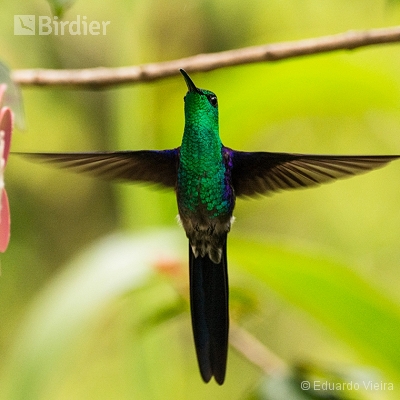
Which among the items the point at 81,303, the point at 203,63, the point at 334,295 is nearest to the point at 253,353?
the point at 334,295

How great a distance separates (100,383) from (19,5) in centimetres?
121

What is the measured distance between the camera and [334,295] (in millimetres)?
1005

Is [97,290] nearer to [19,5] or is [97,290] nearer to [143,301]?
[143,301]

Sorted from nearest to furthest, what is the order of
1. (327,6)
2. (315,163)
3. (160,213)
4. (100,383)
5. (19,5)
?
1. (315,163)
2. (160,213)
3. (19,5)
4. (327,6)
5. (100,383)

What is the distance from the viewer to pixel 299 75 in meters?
1.01

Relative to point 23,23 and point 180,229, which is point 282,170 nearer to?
point 180,229

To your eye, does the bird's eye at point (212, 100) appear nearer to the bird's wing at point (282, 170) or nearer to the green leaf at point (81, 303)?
the bird's wing at point (282, 170)

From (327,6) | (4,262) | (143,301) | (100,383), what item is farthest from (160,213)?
Result: (100,383)

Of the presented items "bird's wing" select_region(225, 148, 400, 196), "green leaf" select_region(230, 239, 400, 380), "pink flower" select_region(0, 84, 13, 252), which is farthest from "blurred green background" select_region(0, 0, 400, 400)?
"pink flower" select_region(0, 84, 13, 252)

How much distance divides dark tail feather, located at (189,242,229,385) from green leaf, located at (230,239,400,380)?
0.24 metres

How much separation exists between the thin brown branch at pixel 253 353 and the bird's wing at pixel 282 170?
0.33 m

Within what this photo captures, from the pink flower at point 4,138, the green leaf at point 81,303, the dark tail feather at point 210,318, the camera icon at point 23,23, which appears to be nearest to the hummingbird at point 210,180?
the dark tail feather at point 210,318

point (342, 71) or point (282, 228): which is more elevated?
point (342, 71)

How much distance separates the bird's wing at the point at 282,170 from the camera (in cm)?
65
